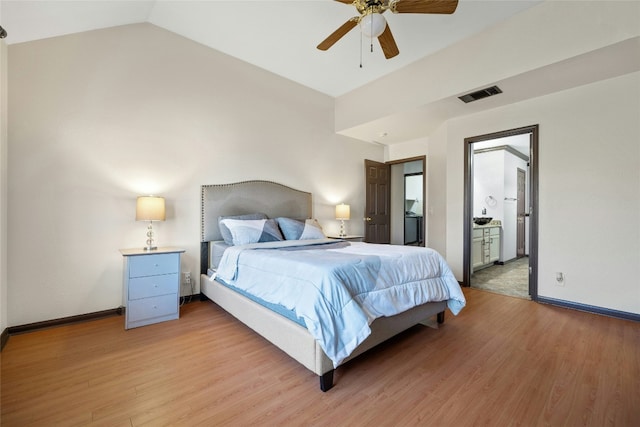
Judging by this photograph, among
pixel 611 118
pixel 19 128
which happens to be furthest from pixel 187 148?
pixel 611 118

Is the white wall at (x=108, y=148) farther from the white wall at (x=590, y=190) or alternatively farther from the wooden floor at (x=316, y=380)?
the white wall at (x=590, y=190)

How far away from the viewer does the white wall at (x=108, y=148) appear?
245 cm

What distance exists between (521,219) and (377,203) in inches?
156

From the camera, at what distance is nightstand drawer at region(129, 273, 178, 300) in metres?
2.55

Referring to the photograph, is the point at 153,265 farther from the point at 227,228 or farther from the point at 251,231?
the point at 251,231

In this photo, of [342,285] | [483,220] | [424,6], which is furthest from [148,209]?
[483,220]

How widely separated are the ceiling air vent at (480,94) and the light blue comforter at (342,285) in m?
2.23

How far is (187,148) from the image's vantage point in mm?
3344

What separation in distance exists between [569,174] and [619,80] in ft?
3.41

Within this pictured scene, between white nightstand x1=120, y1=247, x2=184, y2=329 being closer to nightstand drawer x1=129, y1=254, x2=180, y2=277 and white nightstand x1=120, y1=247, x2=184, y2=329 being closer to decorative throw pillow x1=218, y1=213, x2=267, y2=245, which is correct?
nightstand drawer x1=129, y1=254, x2=180, y2=277

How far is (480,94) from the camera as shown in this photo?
3.36 m

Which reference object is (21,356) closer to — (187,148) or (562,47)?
(187,148)

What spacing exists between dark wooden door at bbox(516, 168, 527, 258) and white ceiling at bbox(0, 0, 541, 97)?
4913 mm

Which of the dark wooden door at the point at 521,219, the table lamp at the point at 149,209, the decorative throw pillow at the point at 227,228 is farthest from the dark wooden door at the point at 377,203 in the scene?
the table lamp at the point at 149,209
